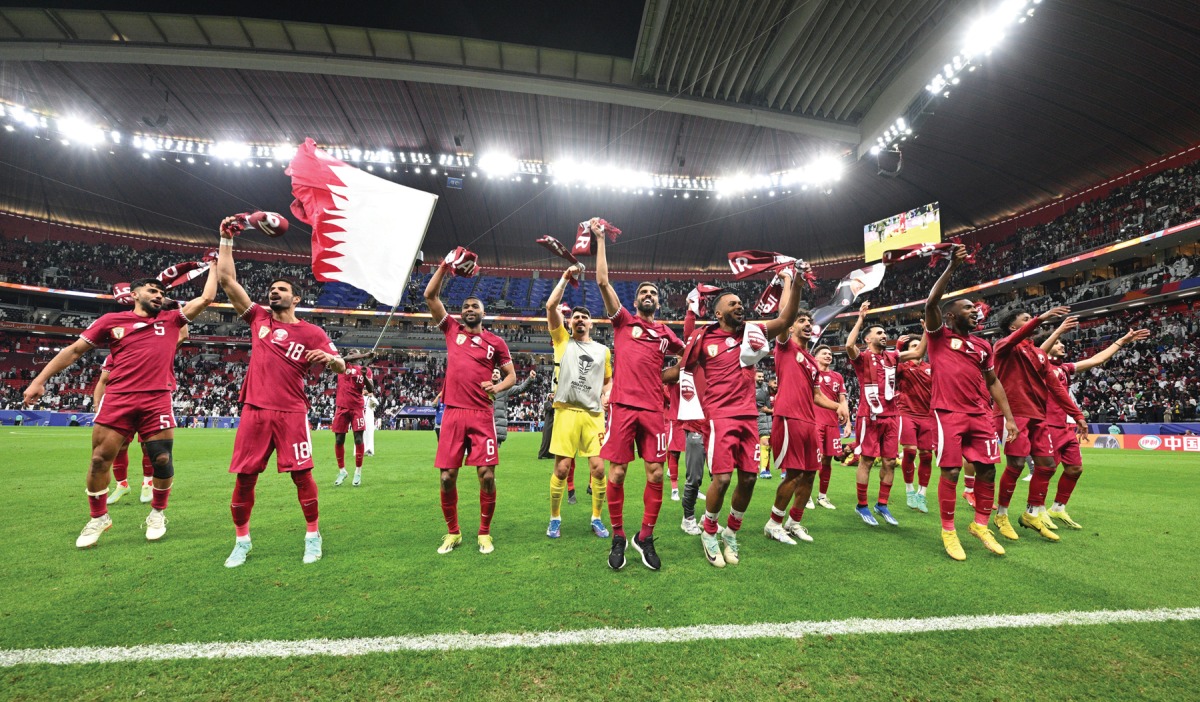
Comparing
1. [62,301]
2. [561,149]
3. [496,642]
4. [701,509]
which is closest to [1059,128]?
[561,149]

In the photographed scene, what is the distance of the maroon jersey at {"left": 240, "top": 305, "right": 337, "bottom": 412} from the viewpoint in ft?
14.0

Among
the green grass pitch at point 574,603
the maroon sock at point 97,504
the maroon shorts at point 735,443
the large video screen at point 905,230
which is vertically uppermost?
the large video screen at point 905,230

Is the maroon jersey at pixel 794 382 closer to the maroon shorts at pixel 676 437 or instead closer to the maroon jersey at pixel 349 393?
the maroon shorts at pixel 676 437

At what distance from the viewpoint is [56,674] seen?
2.30 meters

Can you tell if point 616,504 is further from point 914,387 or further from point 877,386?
point 914,387

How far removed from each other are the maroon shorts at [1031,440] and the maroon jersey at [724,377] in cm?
334

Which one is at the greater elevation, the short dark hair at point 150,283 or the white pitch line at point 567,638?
the short dark hair at point 150,283

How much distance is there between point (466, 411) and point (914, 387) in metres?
6.07

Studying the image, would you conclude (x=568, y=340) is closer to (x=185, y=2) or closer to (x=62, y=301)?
(x=185, y=2)

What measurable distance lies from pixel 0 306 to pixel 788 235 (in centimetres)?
5524

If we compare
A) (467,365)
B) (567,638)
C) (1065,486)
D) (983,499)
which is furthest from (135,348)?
(1065,486)

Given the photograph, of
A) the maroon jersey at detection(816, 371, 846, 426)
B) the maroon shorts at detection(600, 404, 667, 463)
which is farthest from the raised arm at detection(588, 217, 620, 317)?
the maroon jersey at detection(816, 371, 846, 426)

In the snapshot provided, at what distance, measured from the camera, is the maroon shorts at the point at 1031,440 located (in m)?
5.29

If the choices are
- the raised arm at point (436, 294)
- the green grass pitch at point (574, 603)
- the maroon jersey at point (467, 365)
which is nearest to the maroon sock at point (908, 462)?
the green grass pitch at point (574, 603)
